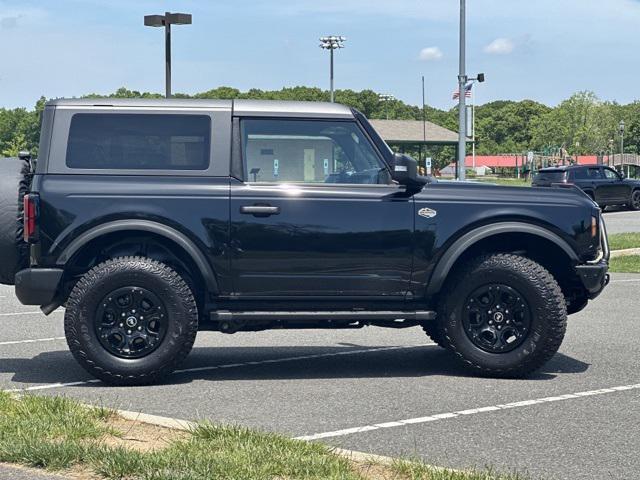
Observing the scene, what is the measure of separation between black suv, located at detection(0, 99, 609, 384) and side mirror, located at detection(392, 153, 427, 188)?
1 centimetres

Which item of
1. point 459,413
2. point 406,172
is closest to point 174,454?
point 459,413

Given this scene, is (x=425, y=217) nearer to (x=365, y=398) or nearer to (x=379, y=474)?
(x=365, y=398)

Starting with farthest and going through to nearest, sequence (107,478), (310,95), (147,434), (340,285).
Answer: (310,95) < (340,285) < (147,434) < (107,478)

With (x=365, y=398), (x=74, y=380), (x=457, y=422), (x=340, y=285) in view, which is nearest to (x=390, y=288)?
(x=340, y=285)

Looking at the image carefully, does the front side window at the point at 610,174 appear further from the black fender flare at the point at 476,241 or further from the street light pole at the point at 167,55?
the black fender flare at the point at 476,241

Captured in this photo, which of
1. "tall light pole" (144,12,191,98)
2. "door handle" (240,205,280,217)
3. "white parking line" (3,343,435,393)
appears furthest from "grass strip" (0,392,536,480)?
"tall light pole" (144,12,191,98)

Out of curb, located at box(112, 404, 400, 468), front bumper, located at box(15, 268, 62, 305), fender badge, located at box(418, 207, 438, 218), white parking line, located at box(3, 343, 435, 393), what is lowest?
white parking line, located at box(3, 343, 435, 393)

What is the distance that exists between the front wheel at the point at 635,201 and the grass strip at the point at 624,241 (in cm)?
1423

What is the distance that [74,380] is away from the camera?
26.5 ft

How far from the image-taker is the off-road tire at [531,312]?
8016 mm

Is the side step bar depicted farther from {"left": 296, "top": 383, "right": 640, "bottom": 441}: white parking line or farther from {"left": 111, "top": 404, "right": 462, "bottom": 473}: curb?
{"left": 111, "top": 404, "right": 462, "bottom": 473}: curb

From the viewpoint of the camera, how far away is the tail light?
7.65 meters

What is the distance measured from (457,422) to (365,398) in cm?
96

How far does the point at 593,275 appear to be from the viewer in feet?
26.6
